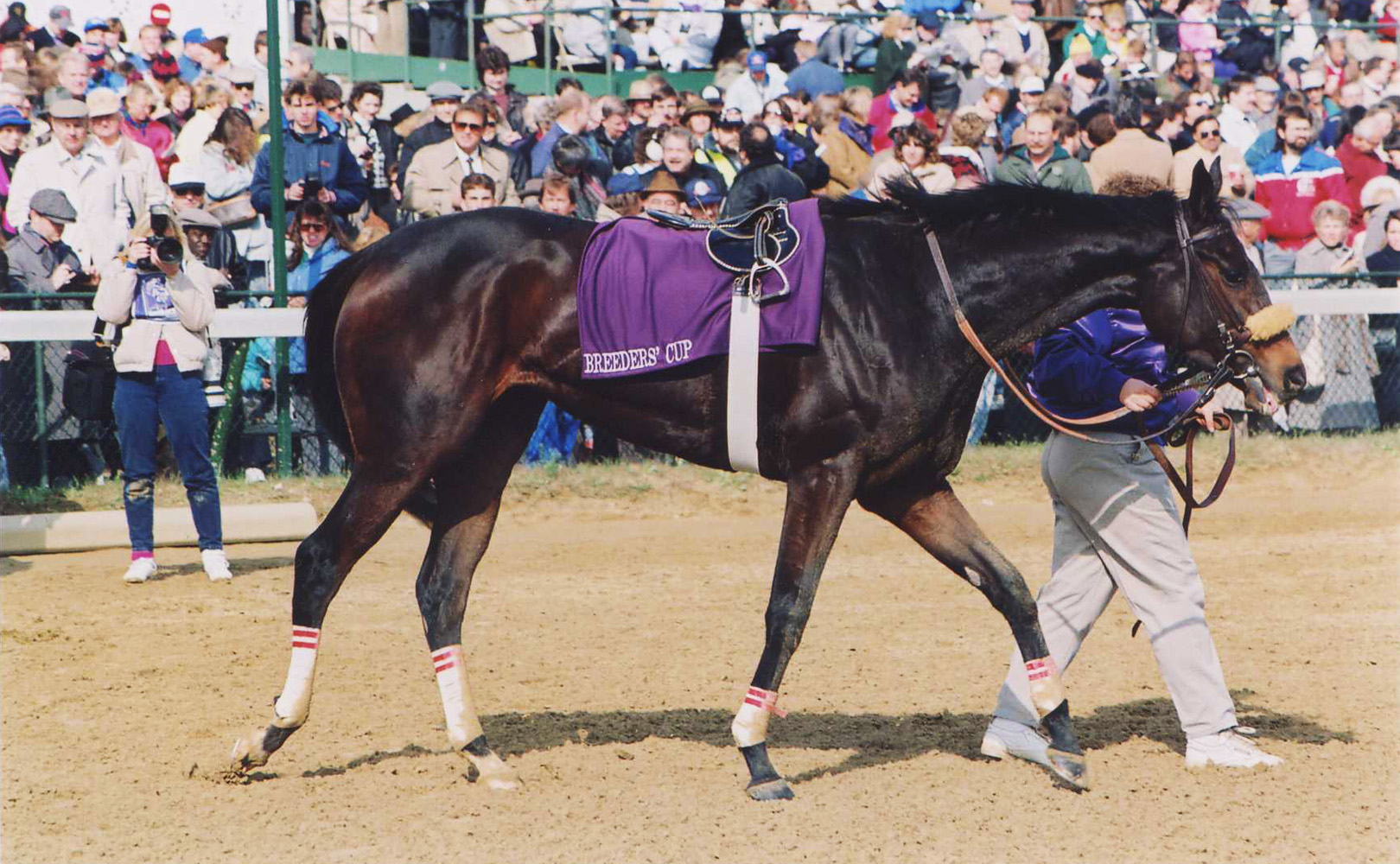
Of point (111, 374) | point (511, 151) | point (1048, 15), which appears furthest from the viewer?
point (1048, 15)

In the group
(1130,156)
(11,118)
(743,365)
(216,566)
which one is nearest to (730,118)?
(1130,156)

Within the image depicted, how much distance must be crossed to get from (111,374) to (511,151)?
13.0ft

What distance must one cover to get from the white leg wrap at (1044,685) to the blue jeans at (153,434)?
15.7ft

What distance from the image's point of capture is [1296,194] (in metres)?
Answer: 13.2

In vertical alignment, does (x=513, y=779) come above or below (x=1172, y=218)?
below

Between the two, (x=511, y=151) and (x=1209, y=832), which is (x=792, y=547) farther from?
(x=511, y=151)

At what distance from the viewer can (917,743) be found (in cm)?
595

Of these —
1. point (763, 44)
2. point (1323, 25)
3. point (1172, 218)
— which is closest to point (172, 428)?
point (1172, 218)

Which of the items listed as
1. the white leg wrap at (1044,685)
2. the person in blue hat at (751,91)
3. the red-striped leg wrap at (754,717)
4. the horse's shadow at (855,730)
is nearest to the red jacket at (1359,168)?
the person in blue hat at (751,91)

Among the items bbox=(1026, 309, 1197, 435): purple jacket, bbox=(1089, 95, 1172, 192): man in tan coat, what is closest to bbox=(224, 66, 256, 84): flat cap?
bbox=(1089, 95, 1172, 192): man in tan coat

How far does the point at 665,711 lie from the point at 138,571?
349 cm

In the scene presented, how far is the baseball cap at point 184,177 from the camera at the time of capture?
34.7 ft

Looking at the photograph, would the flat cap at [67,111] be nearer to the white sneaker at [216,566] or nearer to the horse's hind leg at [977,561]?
the white sneaker at [216,566]

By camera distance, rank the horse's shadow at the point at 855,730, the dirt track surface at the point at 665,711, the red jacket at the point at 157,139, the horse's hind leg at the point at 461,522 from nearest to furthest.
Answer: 1. the dirt track surface at the point at 665,711
2. the horse's hind leg at the point at 461,522
3. the horse's shadow at the point at 855,730
4. the red jacket at the point at 157,139
